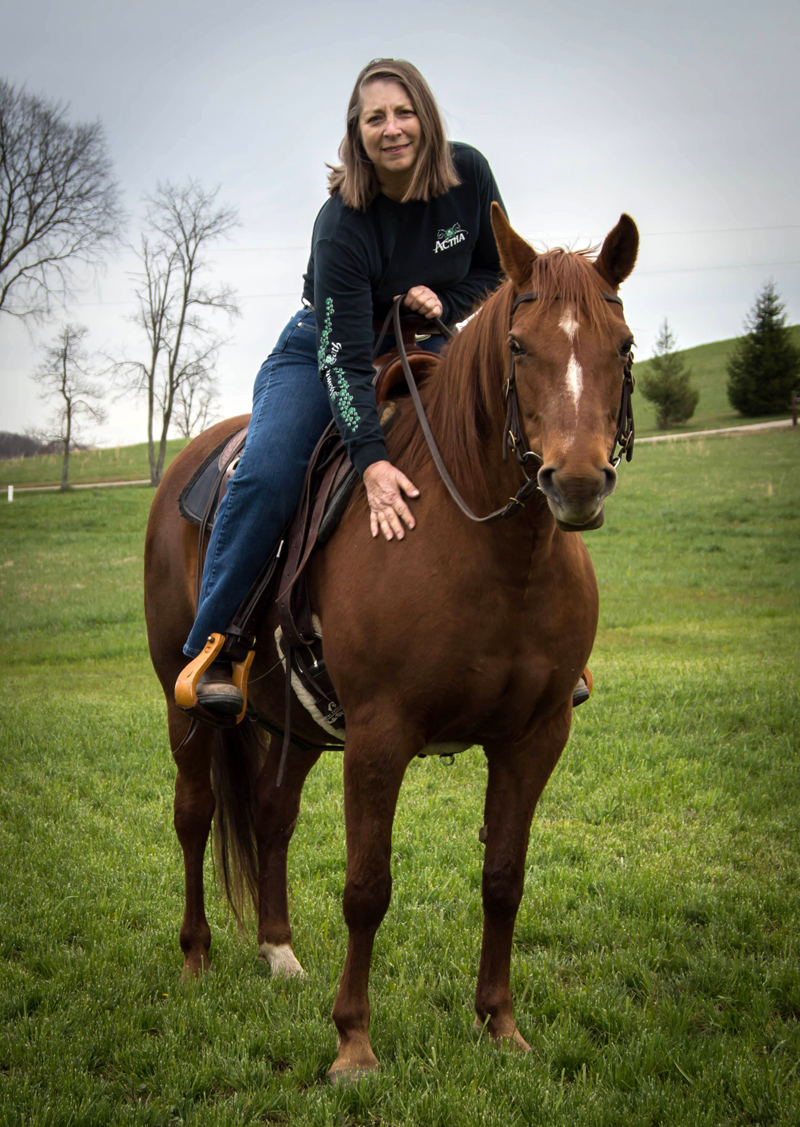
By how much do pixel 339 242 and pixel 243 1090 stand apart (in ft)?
9.98

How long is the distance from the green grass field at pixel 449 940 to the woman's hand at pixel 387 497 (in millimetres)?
1892

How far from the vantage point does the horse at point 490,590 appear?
2422 millimetres

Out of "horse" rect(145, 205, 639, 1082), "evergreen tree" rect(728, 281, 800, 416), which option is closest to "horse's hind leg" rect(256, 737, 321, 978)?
"horse" rect(145, 205, 639, 1082)

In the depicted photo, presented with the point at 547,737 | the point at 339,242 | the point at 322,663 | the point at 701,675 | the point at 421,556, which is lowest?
the point at 701,675

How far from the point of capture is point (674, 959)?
3.91m

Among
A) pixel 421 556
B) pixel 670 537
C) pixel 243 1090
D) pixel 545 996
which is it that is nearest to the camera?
pixel 421 556

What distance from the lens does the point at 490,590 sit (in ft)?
9.27

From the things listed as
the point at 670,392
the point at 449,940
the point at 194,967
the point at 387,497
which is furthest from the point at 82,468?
the point at 387,497

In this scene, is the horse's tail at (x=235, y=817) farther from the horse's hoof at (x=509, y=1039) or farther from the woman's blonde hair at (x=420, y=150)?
the woman's blonde hair at (x=420, y=150)

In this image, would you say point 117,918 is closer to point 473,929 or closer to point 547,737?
point 473,929

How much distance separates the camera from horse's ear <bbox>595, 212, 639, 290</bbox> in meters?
2.61

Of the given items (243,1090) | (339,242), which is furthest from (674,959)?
(339,242)

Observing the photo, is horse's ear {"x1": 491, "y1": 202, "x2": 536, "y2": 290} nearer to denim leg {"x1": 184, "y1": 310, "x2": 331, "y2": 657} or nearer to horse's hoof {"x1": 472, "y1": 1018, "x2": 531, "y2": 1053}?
denim leg {"x1": 184, "y1": 310, "x2": 331, "y2": 657}

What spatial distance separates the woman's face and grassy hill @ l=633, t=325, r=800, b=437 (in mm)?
37786
